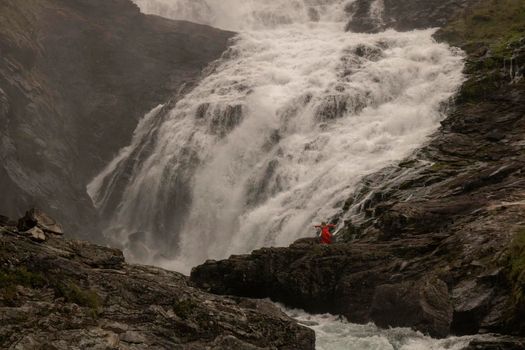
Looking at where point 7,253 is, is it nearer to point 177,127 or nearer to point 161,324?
point 161,324

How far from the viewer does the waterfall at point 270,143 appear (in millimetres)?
36531

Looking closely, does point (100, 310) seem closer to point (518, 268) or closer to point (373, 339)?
point (373, 339)

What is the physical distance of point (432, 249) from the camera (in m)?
22.5

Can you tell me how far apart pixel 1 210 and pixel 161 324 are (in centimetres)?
3445

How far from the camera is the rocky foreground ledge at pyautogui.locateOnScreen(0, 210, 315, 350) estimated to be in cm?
1286

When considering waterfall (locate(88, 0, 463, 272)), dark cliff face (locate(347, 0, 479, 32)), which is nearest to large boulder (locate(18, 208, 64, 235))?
waterfall (locate(88, 0, 463, 272))

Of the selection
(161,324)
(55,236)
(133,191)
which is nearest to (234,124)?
(133,191)

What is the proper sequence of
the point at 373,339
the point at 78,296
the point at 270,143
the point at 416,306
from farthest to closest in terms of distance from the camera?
the point at 270,143
the point at 416,306
the point at 373,339
the point at 78,296

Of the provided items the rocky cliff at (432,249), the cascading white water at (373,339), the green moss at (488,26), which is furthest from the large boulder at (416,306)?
the green moss at (488,26)

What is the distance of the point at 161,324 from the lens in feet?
47.7

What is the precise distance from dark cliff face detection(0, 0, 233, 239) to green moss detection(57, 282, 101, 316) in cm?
A: 3366

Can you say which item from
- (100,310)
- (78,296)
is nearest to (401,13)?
(100,310)

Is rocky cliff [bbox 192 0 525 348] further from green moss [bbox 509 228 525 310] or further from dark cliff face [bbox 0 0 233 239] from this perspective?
dark cliff face [bbox 0 0 233 239]

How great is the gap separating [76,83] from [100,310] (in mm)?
51313
